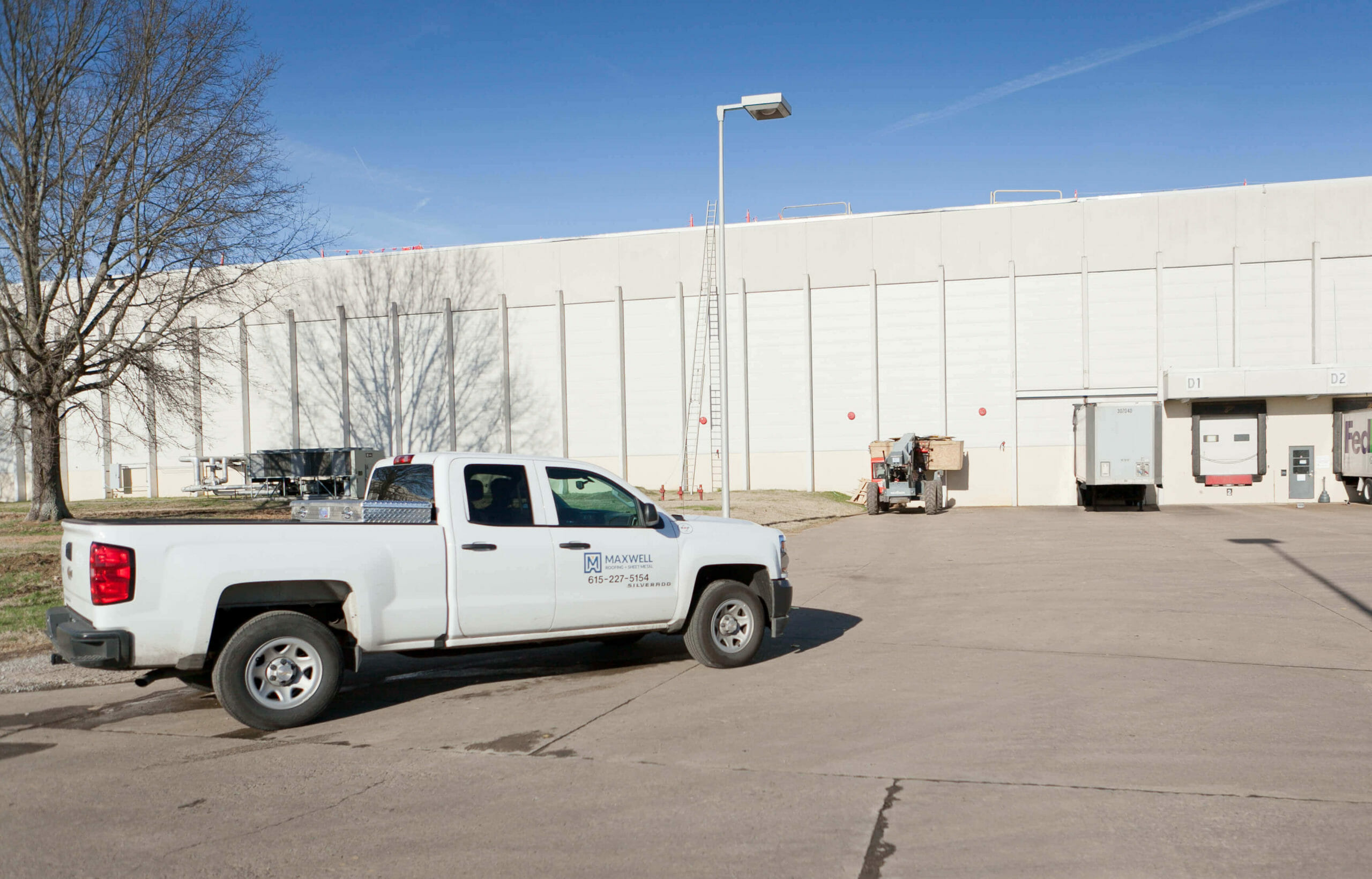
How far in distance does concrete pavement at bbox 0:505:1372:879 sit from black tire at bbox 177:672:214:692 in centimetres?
26

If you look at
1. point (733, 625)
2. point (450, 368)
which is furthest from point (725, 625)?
point (450, 368)

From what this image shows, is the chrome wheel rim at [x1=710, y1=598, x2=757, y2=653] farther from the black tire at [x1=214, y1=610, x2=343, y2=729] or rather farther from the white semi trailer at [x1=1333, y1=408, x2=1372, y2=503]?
the white semi trailer at [x1=1333, y1=408, x2=1372, y2=503]

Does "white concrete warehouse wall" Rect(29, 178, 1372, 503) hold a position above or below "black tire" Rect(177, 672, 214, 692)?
above

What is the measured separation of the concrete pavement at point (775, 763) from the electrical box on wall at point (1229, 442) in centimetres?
2672

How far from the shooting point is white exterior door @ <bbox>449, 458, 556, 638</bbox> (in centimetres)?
816

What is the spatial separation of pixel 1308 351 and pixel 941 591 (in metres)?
28.2

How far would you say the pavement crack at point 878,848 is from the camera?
15.4 feet

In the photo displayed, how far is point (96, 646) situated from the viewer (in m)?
6.90

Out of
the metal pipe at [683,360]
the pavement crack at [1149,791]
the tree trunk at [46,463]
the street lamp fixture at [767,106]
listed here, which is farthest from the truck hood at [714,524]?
the metal pipe at [683,360]

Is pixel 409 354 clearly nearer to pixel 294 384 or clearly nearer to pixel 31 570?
pixel 294 384

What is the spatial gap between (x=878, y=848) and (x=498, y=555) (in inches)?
166

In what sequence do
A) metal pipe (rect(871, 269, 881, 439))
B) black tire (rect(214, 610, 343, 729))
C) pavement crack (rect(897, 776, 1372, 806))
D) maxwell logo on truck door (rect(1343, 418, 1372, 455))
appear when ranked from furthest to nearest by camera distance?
metal pipe (rect(871, 269, 881, 439)) < maxwell logo on truck door (rect(1343, 418, 1372, 455)) < black tire (rect(214, 610, 343, 729)) < pavement crack (rect(897, 776, 1372, 806))

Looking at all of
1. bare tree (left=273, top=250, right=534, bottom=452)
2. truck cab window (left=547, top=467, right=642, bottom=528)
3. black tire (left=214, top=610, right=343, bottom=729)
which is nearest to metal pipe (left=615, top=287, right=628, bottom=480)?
bare tree (left=273, top=250, right=534, bottom=452)

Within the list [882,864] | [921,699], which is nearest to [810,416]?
[921,699]
